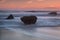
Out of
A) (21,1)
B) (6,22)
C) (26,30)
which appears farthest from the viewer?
(21,1)

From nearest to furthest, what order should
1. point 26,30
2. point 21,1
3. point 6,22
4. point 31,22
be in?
point 26,30 < point 31,22 < point 6,22 < point 21,1

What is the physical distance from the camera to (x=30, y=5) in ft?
7.77

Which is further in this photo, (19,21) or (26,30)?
(19,21)

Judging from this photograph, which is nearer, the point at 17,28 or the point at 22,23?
the point at 17,28

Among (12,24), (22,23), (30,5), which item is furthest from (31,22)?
(30,5)

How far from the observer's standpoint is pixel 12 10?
242cm

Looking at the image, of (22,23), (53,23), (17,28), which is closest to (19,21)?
(22,23)

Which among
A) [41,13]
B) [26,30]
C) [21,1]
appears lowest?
[26,30]

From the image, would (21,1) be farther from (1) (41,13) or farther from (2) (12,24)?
(2) (12,24)

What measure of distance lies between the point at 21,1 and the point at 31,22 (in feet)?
2.12

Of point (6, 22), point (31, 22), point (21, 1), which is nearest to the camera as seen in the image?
point (31, 22)

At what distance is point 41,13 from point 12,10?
0.47 m

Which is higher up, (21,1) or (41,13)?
(21,1)

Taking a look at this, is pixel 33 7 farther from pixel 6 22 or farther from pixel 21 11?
pixel 6 22
